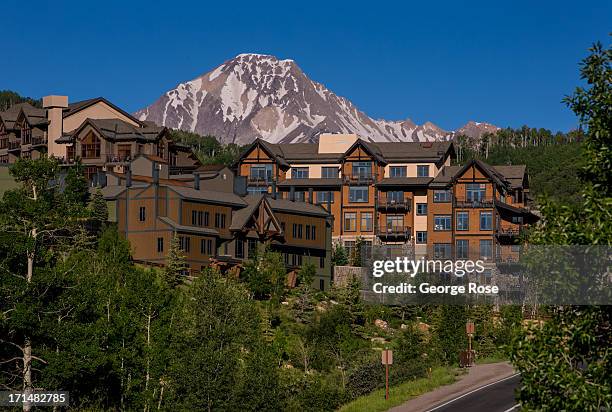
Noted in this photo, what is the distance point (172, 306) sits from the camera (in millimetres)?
54062

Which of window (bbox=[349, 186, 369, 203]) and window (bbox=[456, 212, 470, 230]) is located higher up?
window (bbox=[349, 186, 369, 203])

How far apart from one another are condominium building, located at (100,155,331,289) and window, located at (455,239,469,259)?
1253 cm

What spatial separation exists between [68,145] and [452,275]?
41.0 m

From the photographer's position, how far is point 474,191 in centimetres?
9644

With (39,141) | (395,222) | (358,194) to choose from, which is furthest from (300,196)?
(39,141)

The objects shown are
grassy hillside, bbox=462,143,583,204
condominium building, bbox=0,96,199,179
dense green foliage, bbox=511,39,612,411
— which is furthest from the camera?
grassy hillside, bbox=462,143,583,204

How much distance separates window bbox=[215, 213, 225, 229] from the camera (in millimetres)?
81000

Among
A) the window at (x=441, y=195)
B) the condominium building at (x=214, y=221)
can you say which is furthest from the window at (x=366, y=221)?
the condominium building at (x=214, y=221)

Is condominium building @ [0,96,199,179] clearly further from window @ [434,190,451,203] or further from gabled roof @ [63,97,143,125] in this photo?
window @ [434,190,451,203]

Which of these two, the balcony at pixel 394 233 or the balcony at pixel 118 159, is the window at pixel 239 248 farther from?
the balcony at pixel 118 159

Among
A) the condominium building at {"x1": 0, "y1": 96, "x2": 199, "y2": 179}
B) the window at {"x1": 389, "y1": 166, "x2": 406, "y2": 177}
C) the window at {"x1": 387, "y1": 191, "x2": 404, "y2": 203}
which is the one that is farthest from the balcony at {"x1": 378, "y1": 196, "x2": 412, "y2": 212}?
the condominium building at {"x1": 0, "y1": 96, "x2": 199, "y2": 179}

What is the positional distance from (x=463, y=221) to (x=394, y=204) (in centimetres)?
673

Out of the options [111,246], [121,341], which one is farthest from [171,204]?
[121,341]

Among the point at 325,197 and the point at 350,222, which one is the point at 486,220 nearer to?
the point at 350,222
